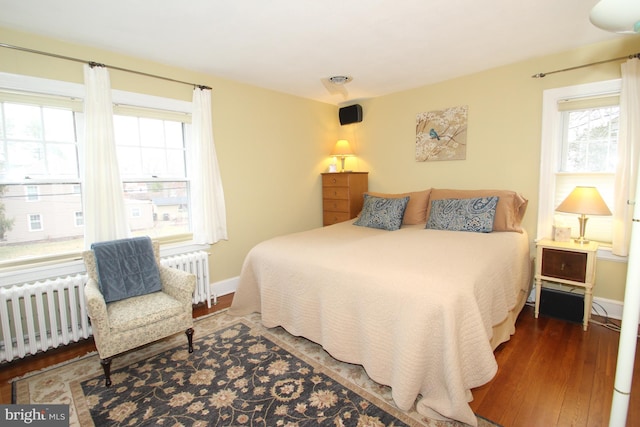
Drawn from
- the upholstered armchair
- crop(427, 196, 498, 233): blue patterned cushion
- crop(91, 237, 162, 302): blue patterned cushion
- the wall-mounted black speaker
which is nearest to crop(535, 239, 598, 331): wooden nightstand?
crop(427, 196, 498, 233): blue patterned cushion

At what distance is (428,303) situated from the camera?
5.41 ft

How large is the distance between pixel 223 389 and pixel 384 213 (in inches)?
90.7

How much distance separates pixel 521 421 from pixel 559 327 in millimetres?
1412

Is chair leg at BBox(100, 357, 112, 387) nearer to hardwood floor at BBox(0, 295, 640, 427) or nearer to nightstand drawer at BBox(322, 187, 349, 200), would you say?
hardwood floor at BBox(0, 295, 640, 427)

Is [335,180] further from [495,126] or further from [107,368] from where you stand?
[107,368]

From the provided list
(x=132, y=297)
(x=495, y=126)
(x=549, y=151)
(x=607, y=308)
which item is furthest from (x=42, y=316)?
(x=607, y=308)

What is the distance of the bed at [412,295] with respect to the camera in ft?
5.41

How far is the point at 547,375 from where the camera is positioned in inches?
79.6

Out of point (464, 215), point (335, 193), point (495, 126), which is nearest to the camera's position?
point (464, 215)

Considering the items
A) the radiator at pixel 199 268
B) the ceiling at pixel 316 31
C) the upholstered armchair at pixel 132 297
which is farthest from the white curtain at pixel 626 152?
the radiator at pixel 199 268

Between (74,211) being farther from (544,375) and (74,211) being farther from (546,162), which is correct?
(546,162)

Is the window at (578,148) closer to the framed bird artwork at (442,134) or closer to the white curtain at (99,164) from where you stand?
the framed bird artwork at (442,134)

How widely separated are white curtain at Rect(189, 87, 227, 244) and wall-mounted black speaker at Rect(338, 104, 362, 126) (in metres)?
2.03

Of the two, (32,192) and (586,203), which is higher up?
(32,192)
